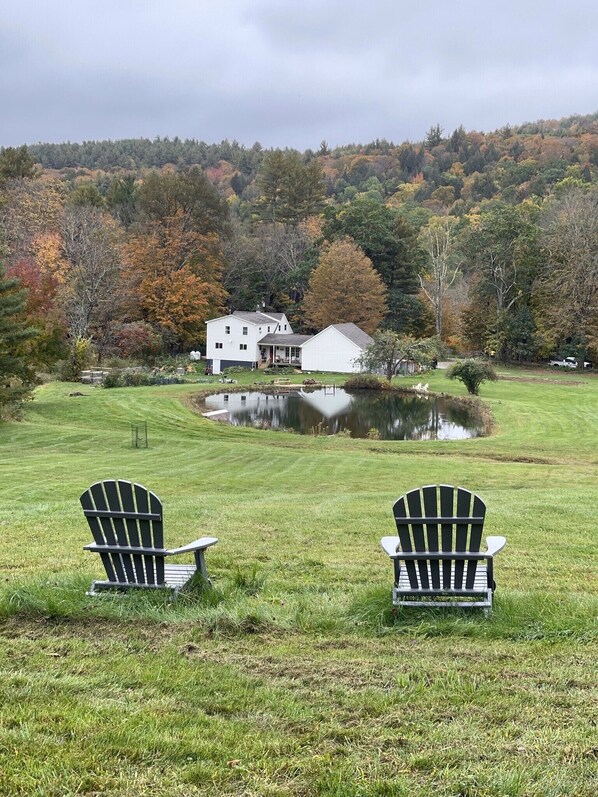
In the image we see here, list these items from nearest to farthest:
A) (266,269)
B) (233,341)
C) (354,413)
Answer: (354,413), (233,341), (266,269)

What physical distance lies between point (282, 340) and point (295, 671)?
5362 centimetres

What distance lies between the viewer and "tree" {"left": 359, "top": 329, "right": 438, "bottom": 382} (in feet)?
152

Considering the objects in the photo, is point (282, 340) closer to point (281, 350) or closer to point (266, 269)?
point (281, 350)

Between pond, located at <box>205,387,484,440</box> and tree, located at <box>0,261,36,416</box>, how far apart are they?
10433 mm

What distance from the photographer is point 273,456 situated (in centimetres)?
1895

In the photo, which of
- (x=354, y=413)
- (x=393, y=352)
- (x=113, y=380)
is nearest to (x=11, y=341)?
(x=113, y=380)

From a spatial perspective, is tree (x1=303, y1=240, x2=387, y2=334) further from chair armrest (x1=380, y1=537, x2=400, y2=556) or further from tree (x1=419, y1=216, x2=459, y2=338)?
chair armrest (x1=380, y1=537, x2=400, y2=556)

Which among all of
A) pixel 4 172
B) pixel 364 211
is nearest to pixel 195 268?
pixel 364 211

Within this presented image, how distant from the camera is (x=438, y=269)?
64375 mm

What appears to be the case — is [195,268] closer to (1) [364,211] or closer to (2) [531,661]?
(1) [364,211]

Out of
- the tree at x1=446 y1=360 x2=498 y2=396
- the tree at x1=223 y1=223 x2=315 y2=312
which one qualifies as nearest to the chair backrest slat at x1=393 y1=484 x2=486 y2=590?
the tree at x1=446 y1=360 x2=498 y2=396

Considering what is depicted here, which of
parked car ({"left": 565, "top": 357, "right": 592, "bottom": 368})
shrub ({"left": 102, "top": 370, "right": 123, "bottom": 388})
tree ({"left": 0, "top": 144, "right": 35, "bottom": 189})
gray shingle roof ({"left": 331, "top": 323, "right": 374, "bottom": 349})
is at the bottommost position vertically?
parked car ({"left": 565, "top": 357, "right": 592, "bottom": 368})

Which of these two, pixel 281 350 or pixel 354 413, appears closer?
pixel 354 413

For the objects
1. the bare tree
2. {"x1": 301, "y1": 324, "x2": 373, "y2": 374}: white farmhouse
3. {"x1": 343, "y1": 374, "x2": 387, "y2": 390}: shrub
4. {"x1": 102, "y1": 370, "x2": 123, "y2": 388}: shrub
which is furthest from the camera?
{"x1": 301, "y1": 324, "x2": 373, "y2": 374}: white farmhouse
